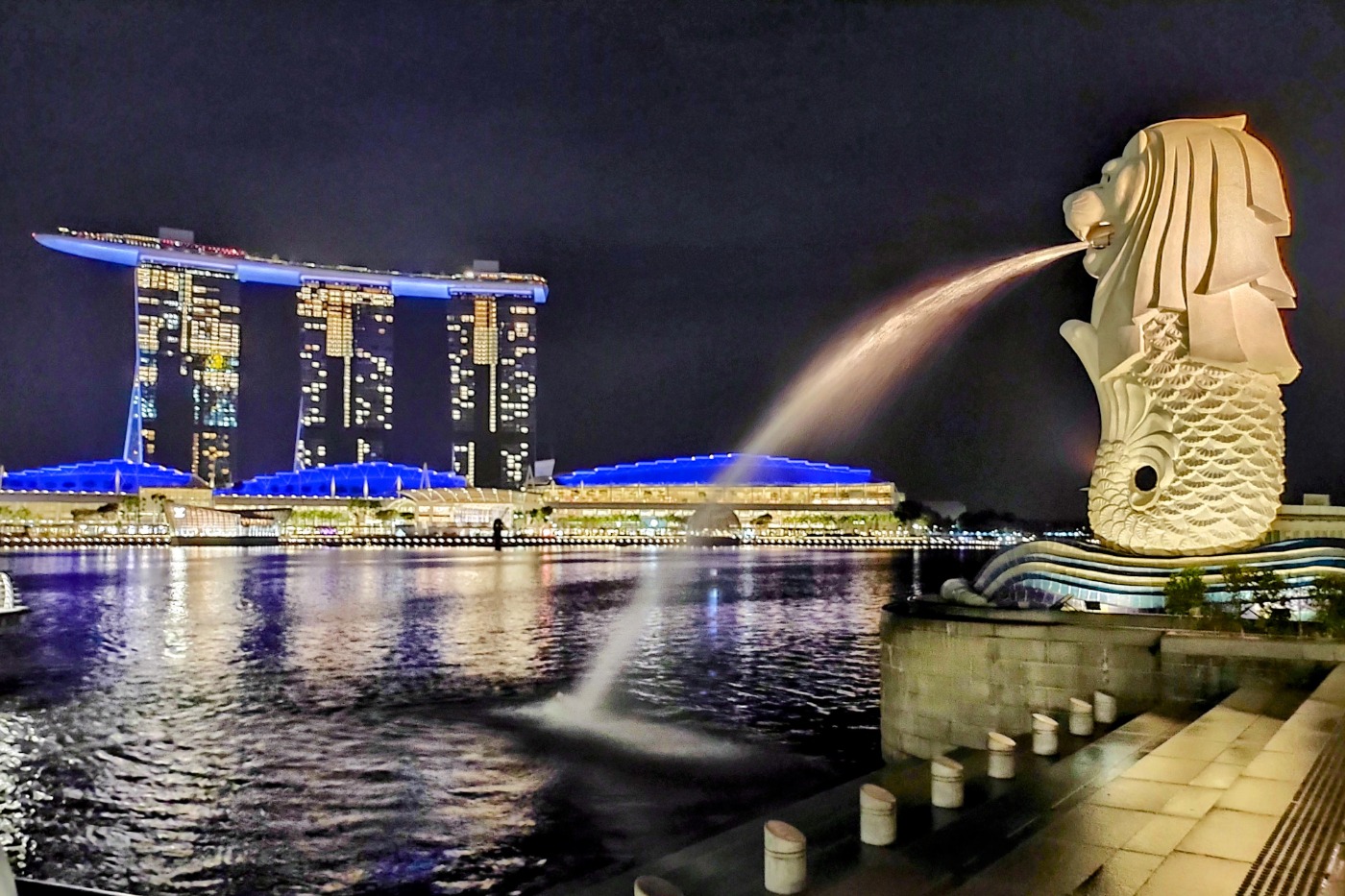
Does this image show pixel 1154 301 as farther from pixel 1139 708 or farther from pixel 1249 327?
pixel 1139 708

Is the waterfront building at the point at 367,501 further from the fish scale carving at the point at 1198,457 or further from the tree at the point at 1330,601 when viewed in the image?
the tree at the point at 1330,601

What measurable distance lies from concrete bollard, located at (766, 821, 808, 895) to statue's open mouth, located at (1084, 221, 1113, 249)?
1314cm

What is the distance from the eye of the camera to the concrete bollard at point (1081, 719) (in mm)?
8969

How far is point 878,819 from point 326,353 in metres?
183

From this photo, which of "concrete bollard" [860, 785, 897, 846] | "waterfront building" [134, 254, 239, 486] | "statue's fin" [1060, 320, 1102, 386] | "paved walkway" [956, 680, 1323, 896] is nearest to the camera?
"paved walkway" [956, 680, 1323, 896]

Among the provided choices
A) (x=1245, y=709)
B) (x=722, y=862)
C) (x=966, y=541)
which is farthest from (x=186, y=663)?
(x=966, y=541)

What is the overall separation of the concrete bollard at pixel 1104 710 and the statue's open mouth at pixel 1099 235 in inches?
348

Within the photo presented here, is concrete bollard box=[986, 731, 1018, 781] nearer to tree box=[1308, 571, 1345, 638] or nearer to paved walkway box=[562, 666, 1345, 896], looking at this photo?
paved walkway box=[562, 666, 1345, 896]

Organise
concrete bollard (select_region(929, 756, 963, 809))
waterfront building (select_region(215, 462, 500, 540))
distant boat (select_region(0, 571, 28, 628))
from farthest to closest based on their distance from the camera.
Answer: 1. waterfront building (select_region(215, 462, 500, 540))
2. distant boat (select_region(0, 571, 28, 628))
3. concrete bollard (select_region(929, 756, 963, 809))

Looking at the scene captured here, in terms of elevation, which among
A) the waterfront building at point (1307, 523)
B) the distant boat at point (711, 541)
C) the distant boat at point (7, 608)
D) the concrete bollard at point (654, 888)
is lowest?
the distant boat at point (711, 541)

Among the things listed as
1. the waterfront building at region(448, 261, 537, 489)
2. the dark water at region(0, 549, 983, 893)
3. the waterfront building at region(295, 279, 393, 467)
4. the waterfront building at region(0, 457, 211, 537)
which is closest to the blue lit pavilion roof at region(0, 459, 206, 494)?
the waterfront building at region(0, 457, 211, 537)

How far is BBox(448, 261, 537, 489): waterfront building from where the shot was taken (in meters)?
184

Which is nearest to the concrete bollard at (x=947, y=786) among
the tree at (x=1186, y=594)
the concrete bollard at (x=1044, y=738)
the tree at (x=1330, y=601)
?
the concrete bollard at (x=1044, y=738)

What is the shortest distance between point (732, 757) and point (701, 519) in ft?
360
